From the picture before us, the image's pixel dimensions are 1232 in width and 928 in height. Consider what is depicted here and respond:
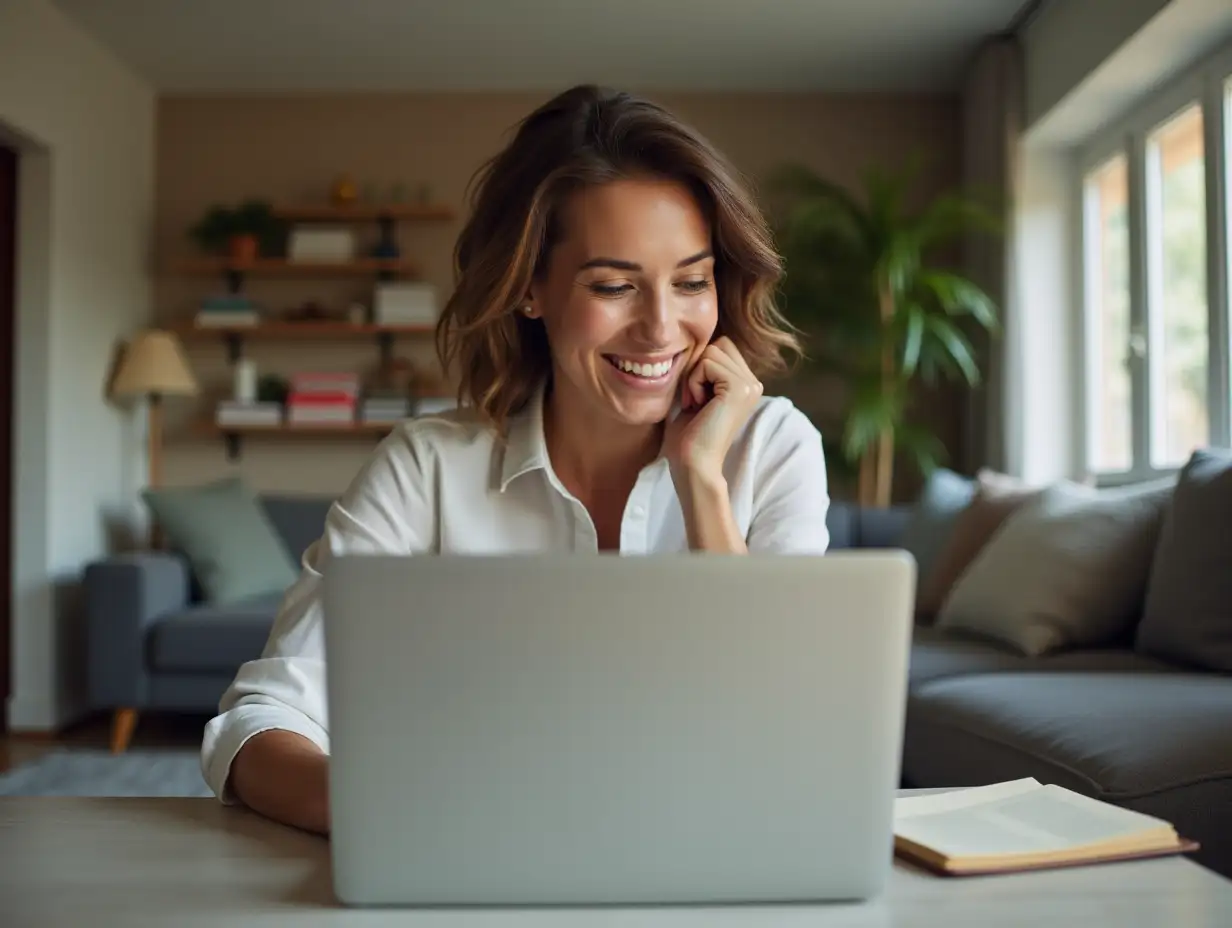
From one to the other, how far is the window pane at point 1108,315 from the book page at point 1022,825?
3848 mm

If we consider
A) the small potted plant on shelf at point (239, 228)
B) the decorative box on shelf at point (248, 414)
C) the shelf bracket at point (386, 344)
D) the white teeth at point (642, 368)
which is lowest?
the white teeth at point (642, 368)

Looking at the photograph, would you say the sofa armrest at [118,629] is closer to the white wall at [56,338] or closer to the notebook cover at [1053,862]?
the white wall at [56,338]

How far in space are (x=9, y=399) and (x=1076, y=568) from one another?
12.1 ft

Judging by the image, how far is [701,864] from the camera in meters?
0.66

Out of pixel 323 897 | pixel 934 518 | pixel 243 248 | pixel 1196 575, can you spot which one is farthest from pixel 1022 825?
pixel 243 248

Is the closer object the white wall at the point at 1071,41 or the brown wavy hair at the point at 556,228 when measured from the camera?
the brown wavy hair at the point at 556,228

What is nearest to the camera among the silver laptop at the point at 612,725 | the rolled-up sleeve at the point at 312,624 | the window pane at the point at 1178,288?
the silver laptop at the point at 612,725

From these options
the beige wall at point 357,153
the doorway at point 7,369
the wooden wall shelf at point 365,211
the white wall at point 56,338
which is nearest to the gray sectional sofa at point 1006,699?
the white wall at point 56,338

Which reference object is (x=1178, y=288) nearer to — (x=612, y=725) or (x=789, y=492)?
(x=789, y=492)

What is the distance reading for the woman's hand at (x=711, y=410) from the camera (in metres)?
1.36

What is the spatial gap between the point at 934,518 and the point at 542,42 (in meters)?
2.35

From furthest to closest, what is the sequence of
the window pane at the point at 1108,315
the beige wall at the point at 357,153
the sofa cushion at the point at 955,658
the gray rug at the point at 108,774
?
the beige wall at the point at 357,153 → the window pane at the point at 1108,315 → the gray rug at the point at 108,774 → the sofa cushion at the point at 955,658

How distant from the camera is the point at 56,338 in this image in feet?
15.5

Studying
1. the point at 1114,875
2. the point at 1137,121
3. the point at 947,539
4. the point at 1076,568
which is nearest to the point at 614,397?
the point at 1114,875
